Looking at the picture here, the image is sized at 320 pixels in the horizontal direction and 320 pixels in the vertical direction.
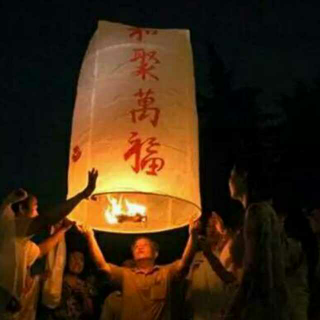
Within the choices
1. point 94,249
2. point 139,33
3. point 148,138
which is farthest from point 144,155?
point 94,249

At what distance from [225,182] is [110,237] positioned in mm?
2827

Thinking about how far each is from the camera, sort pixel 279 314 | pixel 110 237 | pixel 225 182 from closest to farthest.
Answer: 1. pixel 279 314
2. pixel 110 237
3. pixel 225 182

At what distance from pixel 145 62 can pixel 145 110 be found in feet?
1.69

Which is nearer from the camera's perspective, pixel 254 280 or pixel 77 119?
pixel 254 280

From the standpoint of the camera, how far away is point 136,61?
633 cm

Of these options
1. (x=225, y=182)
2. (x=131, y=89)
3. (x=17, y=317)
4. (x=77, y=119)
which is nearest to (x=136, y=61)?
(x=131, y=89)

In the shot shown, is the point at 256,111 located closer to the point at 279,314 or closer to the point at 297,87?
the point at 297,87

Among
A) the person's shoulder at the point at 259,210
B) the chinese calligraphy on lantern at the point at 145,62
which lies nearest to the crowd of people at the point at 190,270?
the person's shoulder at the point at 259,210

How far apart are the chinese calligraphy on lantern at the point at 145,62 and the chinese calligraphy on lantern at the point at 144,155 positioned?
23.3 inches

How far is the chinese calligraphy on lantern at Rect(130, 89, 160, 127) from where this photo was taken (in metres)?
6.04

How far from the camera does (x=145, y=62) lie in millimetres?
6324

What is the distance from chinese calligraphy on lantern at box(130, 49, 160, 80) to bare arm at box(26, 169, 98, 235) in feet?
3.24

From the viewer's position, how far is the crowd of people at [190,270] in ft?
15.2

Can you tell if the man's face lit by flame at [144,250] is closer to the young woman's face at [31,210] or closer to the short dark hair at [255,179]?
the young woman's face at [31,210]
